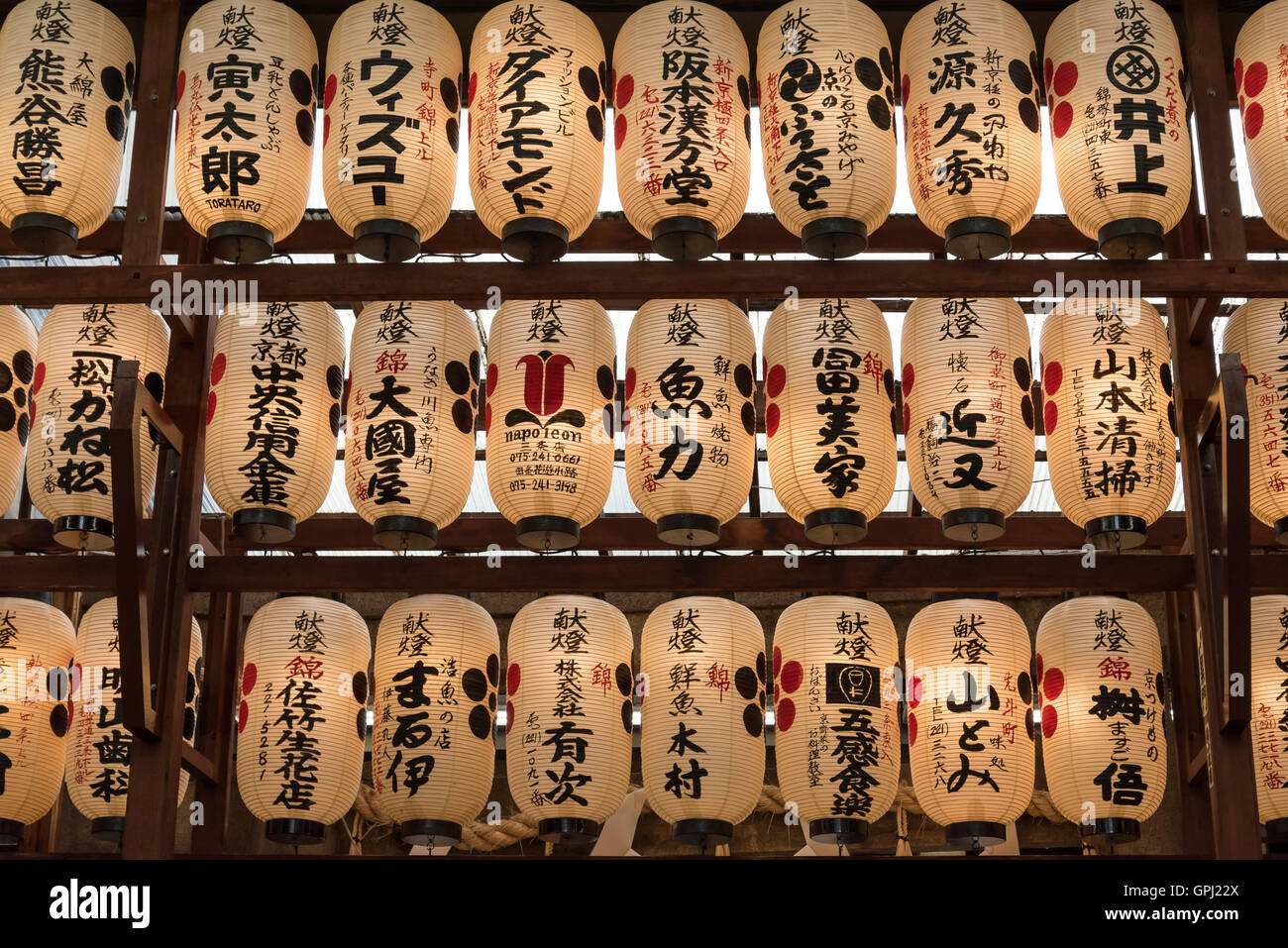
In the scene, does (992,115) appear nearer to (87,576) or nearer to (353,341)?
(353,341)

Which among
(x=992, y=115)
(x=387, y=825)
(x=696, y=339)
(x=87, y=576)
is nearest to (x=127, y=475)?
(x=87, y=576)

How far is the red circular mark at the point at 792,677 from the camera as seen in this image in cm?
610

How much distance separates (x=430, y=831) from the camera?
19.6ft

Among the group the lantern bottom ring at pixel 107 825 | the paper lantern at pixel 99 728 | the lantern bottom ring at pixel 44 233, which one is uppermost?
the lantern bottom ring at pixel 44 233

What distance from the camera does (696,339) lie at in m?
6.05

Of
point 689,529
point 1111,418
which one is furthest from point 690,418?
point 1111,418

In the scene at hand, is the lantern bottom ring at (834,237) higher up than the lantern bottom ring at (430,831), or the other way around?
the lantern bottom ring at (834,237)

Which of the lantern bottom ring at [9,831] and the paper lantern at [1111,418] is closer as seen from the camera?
the paper lantern at [1111,418]

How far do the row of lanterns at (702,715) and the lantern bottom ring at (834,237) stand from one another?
140 centimetres

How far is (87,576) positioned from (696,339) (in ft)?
8.31

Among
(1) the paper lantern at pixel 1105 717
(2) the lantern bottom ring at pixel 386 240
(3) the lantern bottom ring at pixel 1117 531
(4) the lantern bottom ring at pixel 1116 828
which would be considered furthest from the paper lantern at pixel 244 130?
(4) the lantern bottom ring at pixel 1116 828

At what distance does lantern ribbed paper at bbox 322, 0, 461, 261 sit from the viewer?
566 cm

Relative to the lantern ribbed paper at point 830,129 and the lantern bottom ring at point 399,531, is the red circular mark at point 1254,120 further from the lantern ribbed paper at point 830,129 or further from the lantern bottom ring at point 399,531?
the lantern bottom ring at point 399,531

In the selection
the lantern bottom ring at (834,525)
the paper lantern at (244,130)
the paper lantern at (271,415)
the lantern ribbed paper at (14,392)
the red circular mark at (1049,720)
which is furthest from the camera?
the lantern ribbed paper at (14,392)
